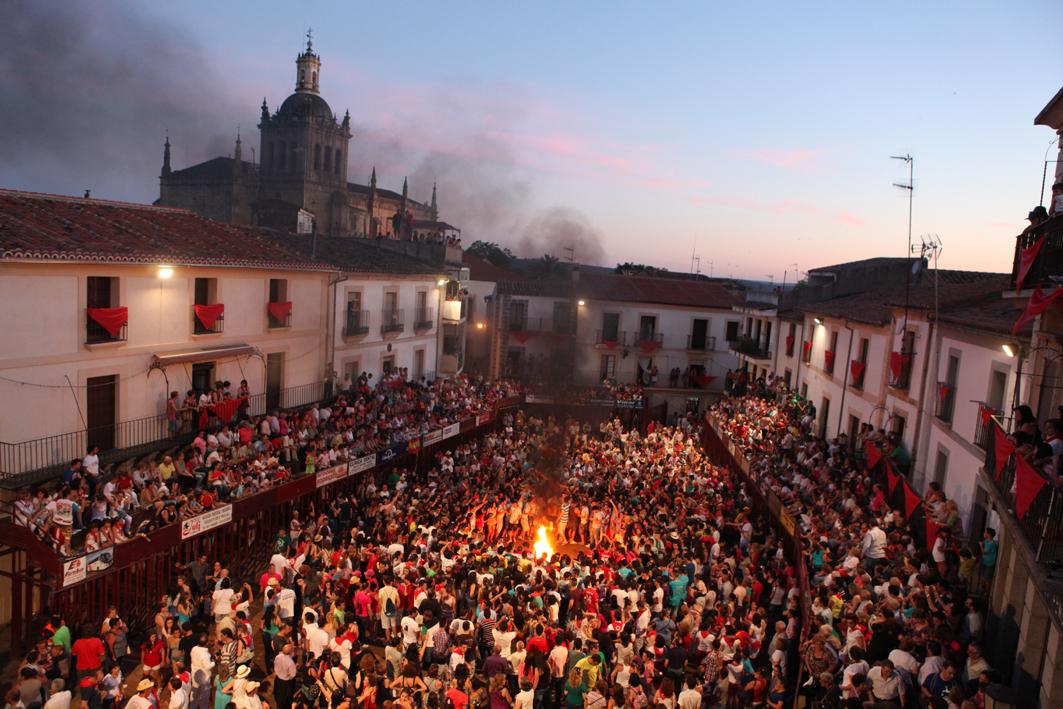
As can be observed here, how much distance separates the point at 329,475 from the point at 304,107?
189 ft

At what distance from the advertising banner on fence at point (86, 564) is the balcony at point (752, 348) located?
102 feet

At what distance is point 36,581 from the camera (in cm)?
1281

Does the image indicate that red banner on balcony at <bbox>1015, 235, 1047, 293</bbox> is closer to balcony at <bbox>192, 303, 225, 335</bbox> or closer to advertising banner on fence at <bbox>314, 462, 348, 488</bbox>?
advertising banner on fence at <bbox>314, 462, 348, 488</bbox>

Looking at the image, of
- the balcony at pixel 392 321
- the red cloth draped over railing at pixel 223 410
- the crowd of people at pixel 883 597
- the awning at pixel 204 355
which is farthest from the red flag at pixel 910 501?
the balcony at pixel 392 321

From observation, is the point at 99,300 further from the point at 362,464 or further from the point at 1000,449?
the point at 1000,449

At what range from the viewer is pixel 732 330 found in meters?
45.6

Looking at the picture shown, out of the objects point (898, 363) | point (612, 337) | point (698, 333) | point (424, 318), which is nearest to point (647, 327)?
point (612, 337)

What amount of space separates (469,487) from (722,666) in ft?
35.7

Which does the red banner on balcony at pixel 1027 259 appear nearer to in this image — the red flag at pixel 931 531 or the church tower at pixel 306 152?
the red flag at pixel 931 531

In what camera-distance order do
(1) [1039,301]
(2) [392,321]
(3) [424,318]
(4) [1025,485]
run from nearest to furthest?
(4) [1025,485]
(1) [1039,301]
(2) [392,321]
(3) [424,318]

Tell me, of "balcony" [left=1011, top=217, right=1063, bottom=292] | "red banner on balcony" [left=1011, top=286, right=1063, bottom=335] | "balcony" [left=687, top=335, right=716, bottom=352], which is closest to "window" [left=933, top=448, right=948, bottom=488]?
"balcony" [left=1011, top=217, right=1063, bottom=292]

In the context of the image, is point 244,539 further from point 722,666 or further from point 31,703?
point 722,666

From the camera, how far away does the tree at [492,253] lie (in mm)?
71125

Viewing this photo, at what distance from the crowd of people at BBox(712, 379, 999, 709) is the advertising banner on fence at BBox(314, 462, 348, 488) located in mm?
11214
